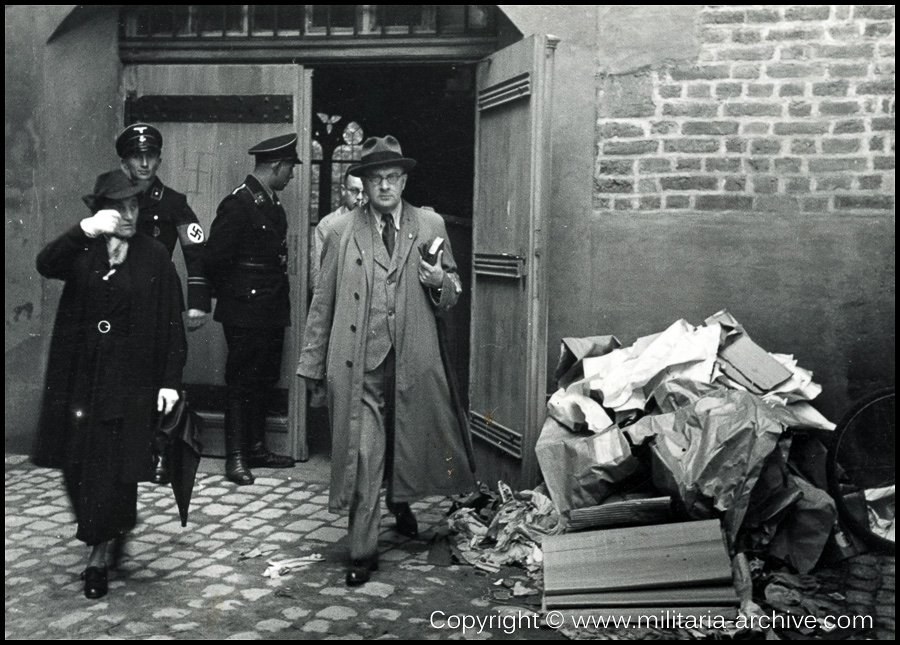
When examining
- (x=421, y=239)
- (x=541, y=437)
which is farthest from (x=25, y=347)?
(x=541, y=437)

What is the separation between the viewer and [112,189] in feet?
13.9

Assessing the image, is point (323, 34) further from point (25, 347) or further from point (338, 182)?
point (338, 182)

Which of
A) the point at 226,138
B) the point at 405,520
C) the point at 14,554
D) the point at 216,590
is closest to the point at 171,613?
the point at 216,590

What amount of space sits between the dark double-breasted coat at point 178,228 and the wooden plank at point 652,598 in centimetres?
324

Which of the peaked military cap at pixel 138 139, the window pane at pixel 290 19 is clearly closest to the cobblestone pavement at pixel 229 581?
the peaked military cap at pixel 138 139

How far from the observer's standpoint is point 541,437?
4.88 meters

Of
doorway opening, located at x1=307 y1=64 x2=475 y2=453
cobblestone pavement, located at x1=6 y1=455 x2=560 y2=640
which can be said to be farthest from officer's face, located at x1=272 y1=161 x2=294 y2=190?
cobblestone pavement, located at x1=6 y1=455 x2=560 y2=640

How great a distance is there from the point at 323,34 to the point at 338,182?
4530 millimetres

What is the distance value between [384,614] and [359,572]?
38cm

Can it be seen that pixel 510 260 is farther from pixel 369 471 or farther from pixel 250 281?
pixel 250 281

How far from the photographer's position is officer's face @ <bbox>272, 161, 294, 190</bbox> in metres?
6.21

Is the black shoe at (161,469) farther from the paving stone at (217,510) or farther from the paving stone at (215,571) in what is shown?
the paving stone at (217,510)

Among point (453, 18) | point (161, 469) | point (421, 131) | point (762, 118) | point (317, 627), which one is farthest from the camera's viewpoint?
point (421, 131)

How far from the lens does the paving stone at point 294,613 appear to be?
3941 mm
